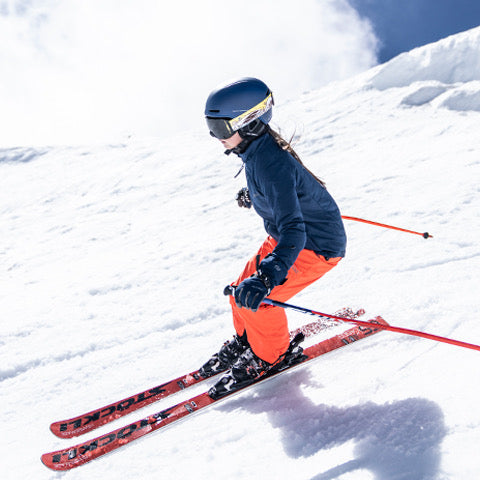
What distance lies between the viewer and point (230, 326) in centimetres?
367

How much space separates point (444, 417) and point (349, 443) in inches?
18.3

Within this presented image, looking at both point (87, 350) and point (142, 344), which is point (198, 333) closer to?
point (142, 344)

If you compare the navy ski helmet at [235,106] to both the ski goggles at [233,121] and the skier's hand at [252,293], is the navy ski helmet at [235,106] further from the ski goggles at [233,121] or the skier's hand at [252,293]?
the skier's hand at [252,293]

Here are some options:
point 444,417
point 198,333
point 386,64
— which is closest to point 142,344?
point 198,333

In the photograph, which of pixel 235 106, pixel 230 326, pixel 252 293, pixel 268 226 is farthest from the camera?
pixel 230 326

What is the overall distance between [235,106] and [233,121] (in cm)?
8

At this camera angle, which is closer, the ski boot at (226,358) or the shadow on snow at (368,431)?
the shadow on snow at (368,431)

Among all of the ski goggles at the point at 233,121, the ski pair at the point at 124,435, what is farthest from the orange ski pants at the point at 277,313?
the ski goggles at the point at 233,121

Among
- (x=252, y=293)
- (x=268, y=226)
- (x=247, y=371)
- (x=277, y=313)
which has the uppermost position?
(x=268, y=226)

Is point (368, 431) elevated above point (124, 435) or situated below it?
below

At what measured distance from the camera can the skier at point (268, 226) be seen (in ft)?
6.84

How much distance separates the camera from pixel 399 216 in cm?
554

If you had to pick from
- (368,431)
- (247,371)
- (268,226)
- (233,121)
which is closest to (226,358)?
(247,371)

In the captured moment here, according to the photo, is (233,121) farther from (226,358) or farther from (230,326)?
(230,326)
